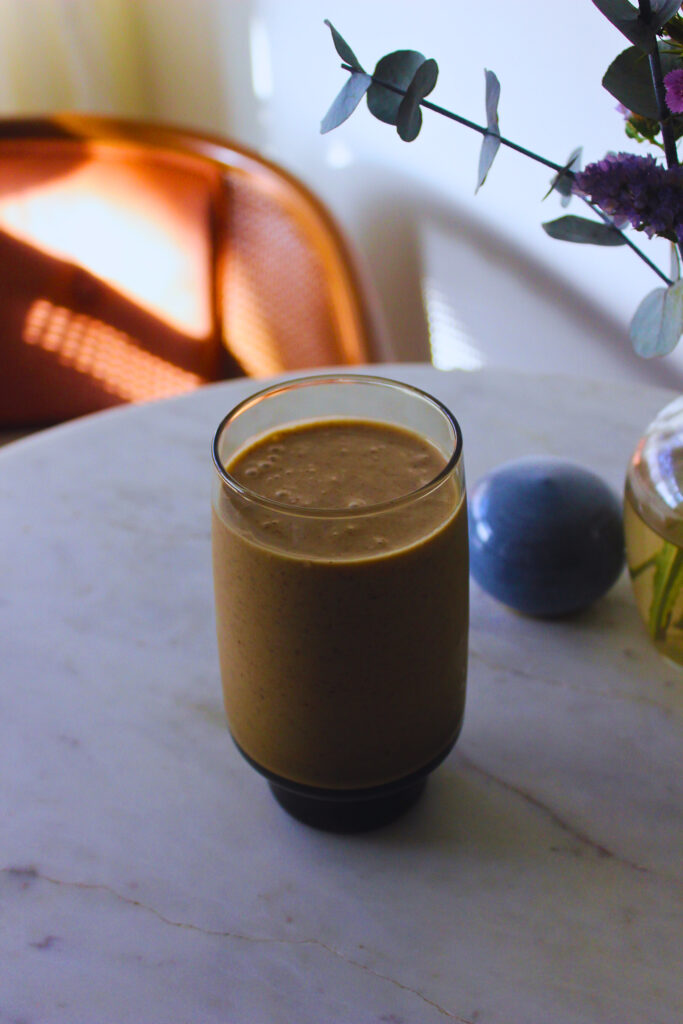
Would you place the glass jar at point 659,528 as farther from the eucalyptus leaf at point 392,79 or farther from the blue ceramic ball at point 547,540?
the eucalyptus leaf at point 392,79

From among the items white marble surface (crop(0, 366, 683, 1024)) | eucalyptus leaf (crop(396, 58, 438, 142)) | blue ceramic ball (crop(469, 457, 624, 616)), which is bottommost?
white marble surface (crop(0, 366, 683, 1024))

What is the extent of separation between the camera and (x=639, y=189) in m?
0.39

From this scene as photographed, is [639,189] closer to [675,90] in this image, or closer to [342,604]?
[675,90]

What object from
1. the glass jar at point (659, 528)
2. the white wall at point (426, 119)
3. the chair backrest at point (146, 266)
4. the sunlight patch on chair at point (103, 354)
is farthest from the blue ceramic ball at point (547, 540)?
the sunlight patch on chair at point (103, 354)

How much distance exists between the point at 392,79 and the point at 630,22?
10 centimetres

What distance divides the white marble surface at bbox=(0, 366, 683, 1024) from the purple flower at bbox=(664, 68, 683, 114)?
0.32m

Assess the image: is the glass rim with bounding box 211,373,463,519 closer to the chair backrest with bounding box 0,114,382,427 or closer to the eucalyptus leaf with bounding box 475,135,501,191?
the eucalyptus leaf with bounding box 475,135,501,191

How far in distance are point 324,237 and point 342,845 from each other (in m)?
0.83

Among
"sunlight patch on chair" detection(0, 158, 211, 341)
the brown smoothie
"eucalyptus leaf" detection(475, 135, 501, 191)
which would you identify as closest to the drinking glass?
the brown smoothie

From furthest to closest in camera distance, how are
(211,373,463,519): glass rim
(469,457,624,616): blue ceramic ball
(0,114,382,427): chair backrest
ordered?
(0,114,382,427): chair backrest → (469,457,624,616): blue ceramic ball → (211,373,463,519): glass rim

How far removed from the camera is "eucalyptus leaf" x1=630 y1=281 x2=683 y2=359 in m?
0.43

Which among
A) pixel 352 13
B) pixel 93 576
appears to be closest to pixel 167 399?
pixel 93 576

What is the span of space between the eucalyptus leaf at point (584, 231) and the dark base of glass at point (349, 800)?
0.83 ft

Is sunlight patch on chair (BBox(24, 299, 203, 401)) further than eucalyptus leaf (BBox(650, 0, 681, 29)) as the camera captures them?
Yes
